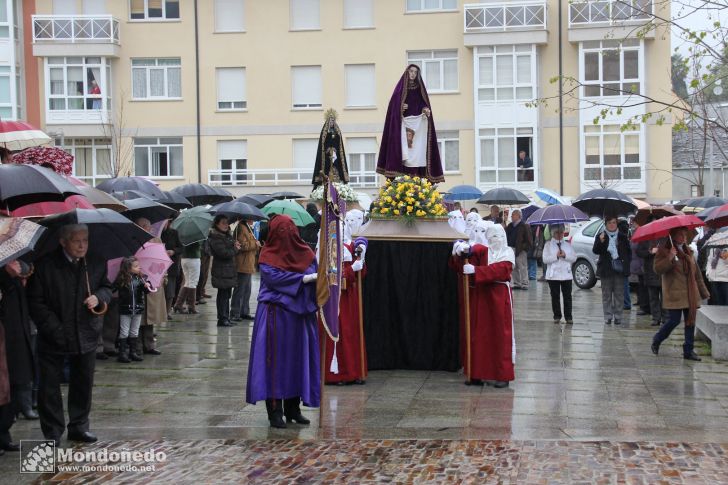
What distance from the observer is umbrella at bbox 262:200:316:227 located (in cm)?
2016

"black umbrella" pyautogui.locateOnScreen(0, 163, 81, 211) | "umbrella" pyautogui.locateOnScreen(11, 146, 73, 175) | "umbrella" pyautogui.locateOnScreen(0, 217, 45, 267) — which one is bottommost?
"umbrella" pyautogui.locateOnScreen(0, 217, 45, 267)

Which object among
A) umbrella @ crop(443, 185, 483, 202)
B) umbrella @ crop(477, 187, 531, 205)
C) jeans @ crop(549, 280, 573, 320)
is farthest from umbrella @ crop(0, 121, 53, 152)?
umbrella @ crop(443, 185, 483, 202)

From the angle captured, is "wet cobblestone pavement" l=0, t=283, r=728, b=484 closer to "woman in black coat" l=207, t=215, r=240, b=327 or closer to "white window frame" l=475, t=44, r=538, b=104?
"woman in black coat" l=207, t=215, r=240, b=327

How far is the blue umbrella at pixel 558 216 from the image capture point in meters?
18.2

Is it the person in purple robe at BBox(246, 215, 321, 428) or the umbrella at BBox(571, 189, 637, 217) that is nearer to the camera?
Result: the person in purple robe at BBox(246, 215, 321, 428)

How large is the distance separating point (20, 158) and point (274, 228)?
4.00 meters

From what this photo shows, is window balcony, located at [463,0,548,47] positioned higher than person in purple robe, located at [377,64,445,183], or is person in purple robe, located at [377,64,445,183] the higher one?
window balcony, located at [463,0,548,47]

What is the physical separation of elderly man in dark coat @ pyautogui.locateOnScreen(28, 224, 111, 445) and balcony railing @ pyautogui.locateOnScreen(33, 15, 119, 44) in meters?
34.1

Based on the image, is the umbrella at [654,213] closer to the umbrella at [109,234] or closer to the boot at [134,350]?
the boot at [134,350]

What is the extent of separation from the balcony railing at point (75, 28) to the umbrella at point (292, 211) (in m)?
22.5

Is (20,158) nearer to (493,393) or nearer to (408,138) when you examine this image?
(408,138)

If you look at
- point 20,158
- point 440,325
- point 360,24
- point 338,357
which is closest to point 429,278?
point 440,325

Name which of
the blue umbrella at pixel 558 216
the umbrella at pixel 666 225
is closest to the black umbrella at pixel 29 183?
the umbrella at pixel 666 225

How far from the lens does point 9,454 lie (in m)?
8.07
